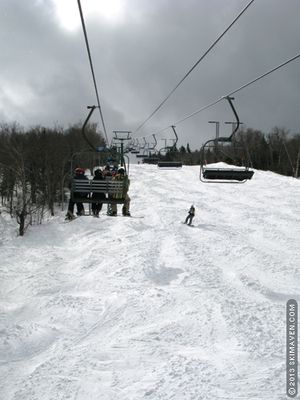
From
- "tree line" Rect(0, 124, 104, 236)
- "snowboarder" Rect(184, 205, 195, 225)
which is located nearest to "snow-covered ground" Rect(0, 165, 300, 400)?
"snowboarder" Rect(184, 205, 195, 225)

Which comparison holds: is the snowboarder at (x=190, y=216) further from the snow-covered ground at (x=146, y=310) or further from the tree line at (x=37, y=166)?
the tree line at (x=37, y=166)

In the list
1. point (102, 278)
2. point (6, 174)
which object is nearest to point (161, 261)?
point (102, 278)

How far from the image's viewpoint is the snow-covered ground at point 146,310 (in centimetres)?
718

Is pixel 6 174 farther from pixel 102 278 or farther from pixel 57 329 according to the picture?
pixel 57 329

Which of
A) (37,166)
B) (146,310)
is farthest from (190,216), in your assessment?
(37,166)

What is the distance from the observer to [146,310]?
10.6 m

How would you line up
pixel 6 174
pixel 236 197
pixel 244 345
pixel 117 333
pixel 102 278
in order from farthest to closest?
pixel 6 174 < pixel 236 197 < pixel 102 278 < pixel 117 333 < pixel 244 345

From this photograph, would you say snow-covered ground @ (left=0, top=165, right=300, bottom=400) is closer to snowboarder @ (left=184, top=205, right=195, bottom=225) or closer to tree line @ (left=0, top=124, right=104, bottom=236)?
snowboarder @ (left=184, top=205, right=195, bottom=225)

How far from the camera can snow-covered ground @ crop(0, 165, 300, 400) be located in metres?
7.18

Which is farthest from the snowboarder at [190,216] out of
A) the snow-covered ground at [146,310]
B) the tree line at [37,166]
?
the tree line at [37,166]

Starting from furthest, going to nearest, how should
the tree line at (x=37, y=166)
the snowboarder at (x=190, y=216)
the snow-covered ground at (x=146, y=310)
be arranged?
the tree line at (x=37, y=166), the snowboarder at (x=190, y=216), the snow-covered ground at (x=146, y=310)

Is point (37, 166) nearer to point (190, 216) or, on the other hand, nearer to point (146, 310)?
point (190, 216)

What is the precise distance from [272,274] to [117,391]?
354 inches

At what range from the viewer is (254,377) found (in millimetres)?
7230
